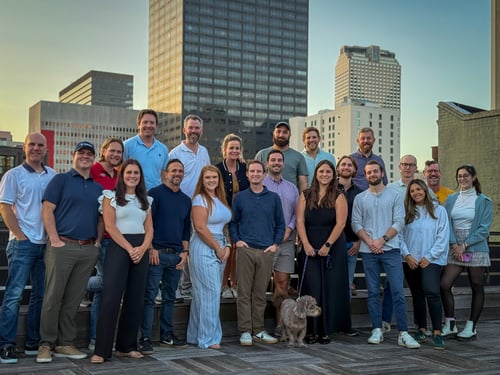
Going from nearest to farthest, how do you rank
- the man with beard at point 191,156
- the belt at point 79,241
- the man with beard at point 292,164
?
the belt at point 79,241
the man with beard at point 191,156
the man with beard at point 292,164

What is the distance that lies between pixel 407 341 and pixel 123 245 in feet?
10.1

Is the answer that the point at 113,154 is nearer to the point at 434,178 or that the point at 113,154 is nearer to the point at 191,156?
the point at 191,156

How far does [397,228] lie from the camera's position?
6.59 m

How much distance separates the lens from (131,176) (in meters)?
5.63

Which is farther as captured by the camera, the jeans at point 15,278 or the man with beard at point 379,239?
the man with beard at point 379,239

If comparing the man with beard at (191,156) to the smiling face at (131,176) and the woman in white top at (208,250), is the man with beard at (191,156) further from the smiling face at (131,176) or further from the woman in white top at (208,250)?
the smiling face at (131,176)

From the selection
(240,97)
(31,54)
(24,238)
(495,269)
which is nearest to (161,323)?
(24,238)

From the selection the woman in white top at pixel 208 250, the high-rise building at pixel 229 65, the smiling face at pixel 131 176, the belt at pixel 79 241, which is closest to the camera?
the belt at pixel 79 241

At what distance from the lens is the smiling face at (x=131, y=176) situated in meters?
5.63

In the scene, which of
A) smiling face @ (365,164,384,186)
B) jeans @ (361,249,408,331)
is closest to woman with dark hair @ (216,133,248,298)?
smiling face @ (365,164,384,186)

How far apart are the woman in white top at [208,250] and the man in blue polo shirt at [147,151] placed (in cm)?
56

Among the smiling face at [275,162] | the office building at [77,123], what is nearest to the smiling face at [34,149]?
the smiling face at [275,162]

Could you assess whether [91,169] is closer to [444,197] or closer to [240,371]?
[240,371]

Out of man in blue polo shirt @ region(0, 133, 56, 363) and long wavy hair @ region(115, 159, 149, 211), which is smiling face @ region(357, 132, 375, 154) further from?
Answer: man in blue polo shirt @ region(0, 133, 56, 363)
